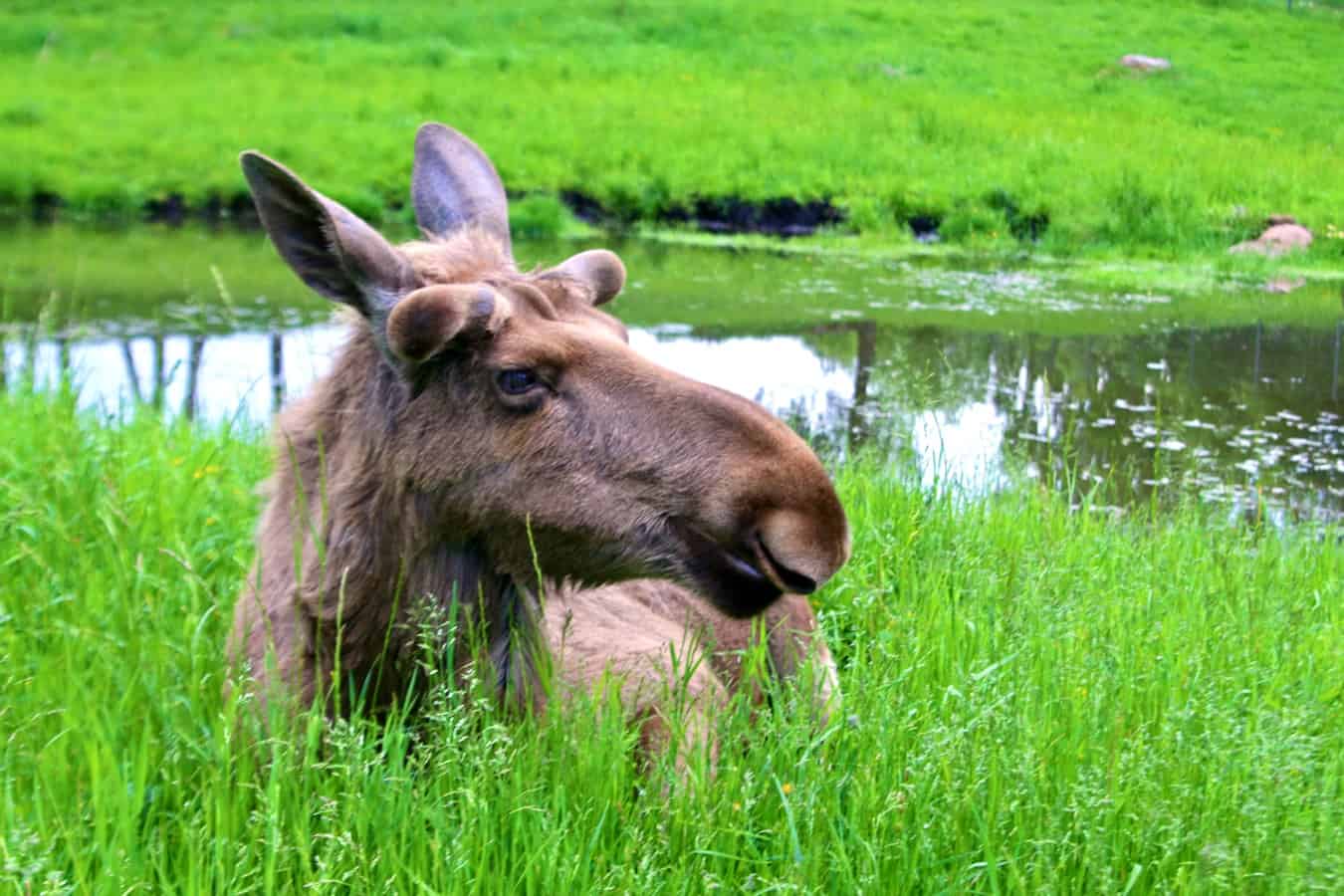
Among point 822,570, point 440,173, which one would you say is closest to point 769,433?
point 822,570

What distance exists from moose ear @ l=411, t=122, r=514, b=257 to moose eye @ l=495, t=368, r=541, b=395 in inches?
36.9

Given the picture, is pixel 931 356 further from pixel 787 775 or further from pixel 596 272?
pixel 787 775

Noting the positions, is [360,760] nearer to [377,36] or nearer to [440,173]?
[440,173]

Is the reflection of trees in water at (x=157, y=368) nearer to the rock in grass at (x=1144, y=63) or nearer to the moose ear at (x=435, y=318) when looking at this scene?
the moose ear at (x=435, y=318)

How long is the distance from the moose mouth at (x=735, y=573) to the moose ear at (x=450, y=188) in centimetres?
139

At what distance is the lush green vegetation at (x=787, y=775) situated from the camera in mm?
2262

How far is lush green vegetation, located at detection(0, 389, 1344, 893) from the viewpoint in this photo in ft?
7.42

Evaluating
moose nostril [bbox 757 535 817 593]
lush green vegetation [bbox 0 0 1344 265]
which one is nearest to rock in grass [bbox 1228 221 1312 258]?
lush green vegetation [bbox 0 0 1344 265]

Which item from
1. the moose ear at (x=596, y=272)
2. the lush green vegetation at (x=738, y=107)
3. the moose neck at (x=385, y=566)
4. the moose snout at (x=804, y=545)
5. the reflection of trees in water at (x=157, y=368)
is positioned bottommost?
the reflection of trees in water at (x=157, y=368)

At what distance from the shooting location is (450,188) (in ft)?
12.5

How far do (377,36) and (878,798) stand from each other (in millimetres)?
27723

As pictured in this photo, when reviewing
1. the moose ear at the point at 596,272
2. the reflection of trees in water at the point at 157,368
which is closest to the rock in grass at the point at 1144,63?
the reflection of trees in water at the point at 157,368

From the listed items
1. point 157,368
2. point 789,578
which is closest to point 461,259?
point 789,578

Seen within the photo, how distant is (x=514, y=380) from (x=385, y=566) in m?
0.54
